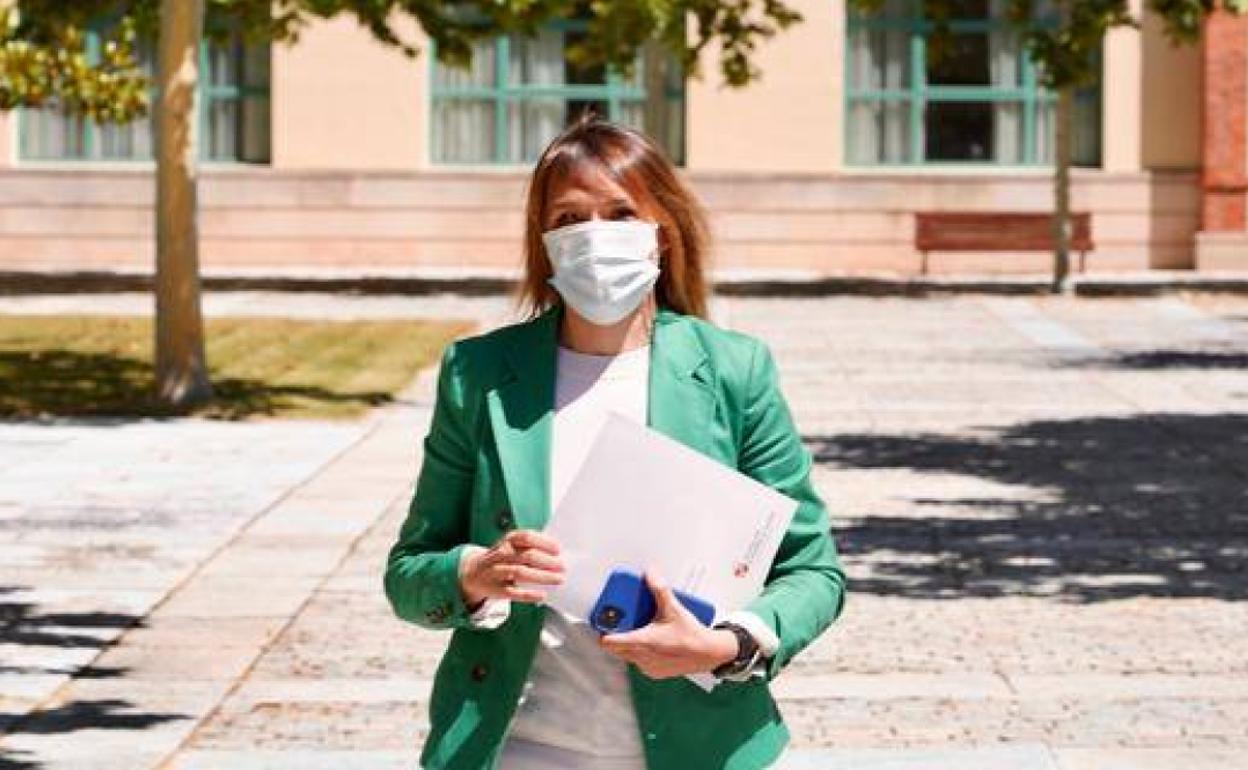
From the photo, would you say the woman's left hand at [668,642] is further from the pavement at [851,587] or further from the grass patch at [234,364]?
the grass patch at [234,364]

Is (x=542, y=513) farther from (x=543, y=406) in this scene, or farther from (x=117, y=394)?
(x=117, y=394)

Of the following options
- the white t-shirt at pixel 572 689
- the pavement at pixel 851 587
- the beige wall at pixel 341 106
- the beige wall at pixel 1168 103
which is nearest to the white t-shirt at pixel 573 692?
the white t-shirt at pixel 572 689

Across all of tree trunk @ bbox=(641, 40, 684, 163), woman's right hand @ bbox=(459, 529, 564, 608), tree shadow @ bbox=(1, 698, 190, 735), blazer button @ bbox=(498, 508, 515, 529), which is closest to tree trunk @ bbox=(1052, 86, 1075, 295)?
tree trunk @ bbox=(641, 40, 684, 163)

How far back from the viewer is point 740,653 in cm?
472

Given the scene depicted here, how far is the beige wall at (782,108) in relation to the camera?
46594 mm

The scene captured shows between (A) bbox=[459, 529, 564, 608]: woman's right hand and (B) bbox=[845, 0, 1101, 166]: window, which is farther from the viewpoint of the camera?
(B) bbox=[845, 0, 1101, 166]: window

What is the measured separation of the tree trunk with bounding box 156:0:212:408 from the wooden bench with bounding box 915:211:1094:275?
72.7 feet

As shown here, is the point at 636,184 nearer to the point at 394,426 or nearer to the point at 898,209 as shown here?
the point at 394,426

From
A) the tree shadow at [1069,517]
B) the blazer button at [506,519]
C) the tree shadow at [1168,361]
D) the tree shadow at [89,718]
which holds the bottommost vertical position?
the tree shadow at [1168,361]

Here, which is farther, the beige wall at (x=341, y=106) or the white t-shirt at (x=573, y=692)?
the beige wall at (x=341, y=106)

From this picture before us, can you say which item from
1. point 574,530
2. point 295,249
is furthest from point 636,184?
point 295,249

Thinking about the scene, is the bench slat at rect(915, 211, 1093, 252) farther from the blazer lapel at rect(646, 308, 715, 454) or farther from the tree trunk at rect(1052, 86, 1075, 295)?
the blazer lapel at rect(646, 308, 715, 454)

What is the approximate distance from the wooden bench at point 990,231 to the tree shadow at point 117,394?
19.1 meters

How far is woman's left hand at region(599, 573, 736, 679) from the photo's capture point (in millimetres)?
4617
